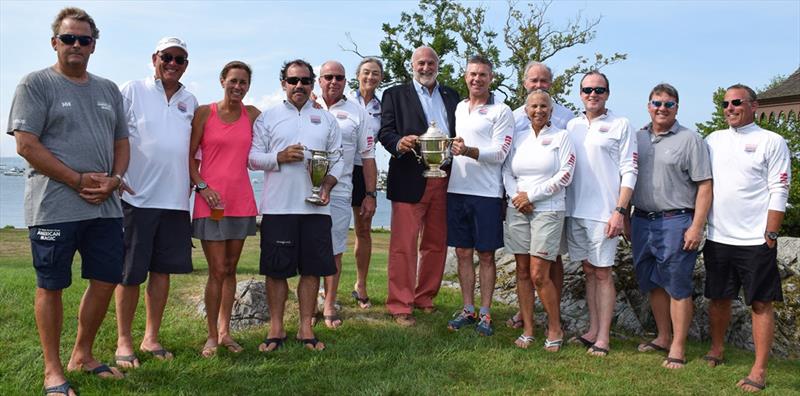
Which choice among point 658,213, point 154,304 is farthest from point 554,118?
point 154,304

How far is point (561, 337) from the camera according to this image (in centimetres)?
638

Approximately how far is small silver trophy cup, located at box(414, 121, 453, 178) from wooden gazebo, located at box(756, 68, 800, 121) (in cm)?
4638

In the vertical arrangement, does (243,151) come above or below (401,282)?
above

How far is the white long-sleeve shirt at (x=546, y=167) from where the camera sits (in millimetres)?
6008

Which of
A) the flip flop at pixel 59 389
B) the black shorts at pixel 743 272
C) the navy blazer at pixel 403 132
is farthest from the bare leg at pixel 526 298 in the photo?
the flip flop at pixel 59 389

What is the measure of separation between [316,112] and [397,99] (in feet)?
4.16

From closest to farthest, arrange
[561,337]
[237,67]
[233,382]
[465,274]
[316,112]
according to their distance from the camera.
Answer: [233,382], [237,67], [316,112], [561,337], [465,274]

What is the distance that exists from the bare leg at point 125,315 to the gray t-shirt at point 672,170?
15.0 feet

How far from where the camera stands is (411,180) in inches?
271

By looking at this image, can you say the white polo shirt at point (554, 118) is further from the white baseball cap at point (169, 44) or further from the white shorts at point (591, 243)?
the white baseball cap at point (169, 44)

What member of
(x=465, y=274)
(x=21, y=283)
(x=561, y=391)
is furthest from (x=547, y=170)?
(x=21, y=283)

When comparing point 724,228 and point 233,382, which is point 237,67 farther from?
point 724,228

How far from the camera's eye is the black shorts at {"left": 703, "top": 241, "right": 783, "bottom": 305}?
18.3 ft

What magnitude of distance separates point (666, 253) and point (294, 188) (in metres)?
3.41
